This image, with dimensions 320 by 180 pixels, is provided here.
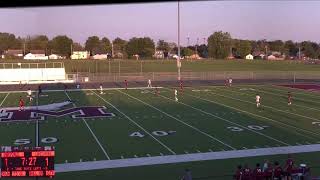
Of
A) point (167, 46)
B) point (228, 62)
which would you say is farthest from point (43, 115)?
point (167, 46)

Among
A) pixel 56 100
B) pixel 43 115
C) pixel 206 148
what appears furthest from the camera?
pixel 56 100

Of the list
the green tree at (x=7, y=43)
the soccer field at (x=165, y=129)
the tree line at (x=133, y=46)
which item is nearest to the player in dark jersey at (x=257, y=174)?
the soccer field at (x=165, y=129)

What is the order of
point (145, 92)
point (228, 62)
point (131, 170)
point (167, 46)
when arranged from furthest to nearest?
point (167, 46) < point (228, 62) < point (145, 92) < point (131, 170)

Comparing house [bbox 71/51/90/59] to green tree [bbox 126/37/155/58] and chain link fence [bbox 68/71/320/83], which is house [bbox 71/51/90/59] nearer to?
green tree [bbox 126/37/155/58]

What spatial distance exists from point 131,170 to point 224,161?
9.11 ft

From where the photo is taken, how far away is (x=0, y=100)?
29047mm

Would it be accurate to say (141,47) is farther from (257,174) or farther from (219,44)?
(257,174)

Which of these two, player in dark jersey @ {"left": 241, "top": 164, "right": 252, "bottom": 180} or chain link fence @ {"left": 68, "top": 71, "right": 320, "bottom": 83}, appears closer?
player in dark jersey @ {"left": 241, "top": 164, "right": 252, "bottom": 180}

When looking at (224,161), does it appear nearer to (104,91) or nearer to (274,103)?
(274,103)

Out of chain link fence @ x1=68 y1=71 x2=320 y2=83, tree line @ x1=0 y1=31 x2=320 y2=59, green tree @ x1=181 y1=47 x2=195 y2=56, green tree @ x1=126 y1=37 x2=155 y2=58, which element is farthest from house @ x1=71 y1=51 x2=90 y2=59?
chain link fence @ x1=68 y1=71 x2=320 y2=83

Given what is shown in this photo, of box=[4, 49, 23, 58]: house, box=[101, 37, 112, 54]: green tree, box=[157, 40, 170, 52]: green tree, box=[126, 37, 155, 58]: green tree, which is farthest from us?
box=[157, 40, 170, 52]: green tree

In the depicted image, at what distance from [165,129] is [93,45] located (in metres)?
84.1

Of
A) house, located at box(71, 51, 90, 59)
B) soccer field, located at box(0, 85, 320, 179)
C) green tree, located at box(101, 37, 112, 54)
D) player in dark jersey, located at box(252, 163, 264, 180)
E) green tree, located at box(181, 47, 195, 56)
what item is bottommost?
soccer field, located at box(0, 85, 320, 179)

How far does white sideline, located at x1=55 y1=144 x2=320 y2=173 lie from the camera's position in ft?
41.1
